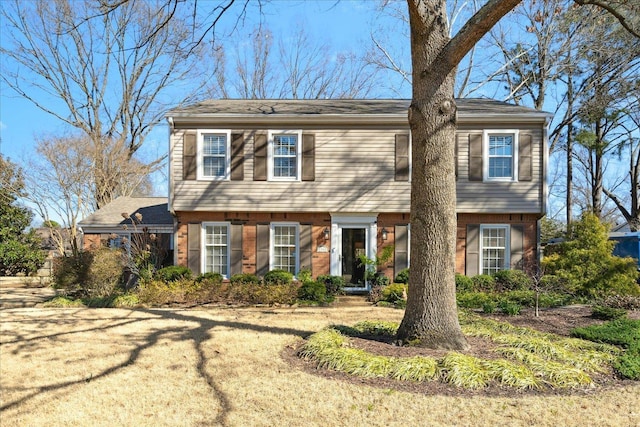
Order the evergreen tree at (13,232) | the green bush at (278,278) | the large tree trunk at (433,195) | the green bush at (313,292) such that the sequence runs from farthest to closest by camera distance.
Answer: the evergreen tree at (13,232) → the green bush at (278,278) → the green bush at (313,292) → the large tree trunk at (433,195)

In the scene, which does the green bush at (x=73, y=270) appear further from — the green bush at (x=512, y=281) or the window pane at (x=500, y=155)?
the window pane at (x=500, y=155)

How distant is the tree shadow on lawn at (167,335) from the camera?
4.86m

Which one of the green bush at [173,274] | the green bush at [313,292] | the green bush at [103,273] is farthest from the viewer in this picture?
the green bush at [173,274]

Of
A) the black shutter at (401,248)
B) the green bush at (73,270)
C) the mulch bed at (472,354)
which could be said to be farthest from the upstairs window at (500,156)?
the green bush at (73,270)

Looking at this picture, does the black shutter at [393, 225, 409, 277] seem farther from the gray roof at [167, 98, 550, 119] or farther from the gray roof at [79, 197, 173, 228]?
the gray roof at [79, 197, 173, 228]

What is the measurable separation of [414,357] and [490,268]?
29.1ft

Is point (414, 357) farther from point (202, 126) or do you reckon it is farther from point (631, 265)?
point (202, 126)

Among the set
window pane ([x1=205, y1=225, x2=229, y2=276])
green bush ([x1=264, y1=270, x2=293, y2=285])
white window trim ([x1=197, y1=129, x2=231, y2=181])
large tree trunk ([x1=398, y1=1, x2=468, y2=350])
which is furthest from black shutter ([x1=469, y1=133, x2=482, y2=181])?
window pane ([x1=205, y1=225, x2=229, y2=276])

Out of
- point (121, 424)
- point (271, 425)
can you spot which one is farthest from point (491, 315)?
point (121, 424)

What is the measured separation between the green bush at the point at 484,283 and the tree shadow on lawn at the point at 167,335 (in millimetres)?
6720

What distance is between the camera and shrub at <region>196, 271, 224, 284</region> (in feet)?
40.2

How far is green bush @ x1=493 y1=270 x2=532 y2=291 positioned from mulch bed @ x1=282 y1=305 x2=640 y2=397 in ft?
9.90

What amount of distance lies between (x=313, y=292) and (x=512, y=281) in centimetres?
571

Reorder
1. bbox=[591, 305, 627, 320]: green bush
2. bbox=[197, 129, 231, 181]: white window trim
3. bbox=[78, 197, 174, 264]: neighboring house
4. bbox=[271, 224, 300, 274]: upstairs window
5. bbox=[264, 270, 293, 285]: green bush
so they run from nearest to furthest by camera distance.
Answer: bbox=[591, 305, 627, 320]: green bush, bbox=[264, 270, 293, 285]: green bush, bbox=[197, 129, 231, 181]: white window trim, bbox=[271, 224, 300, 274]: upstairs window, bbox=[78, 197, 174, 264]: neighboring house
